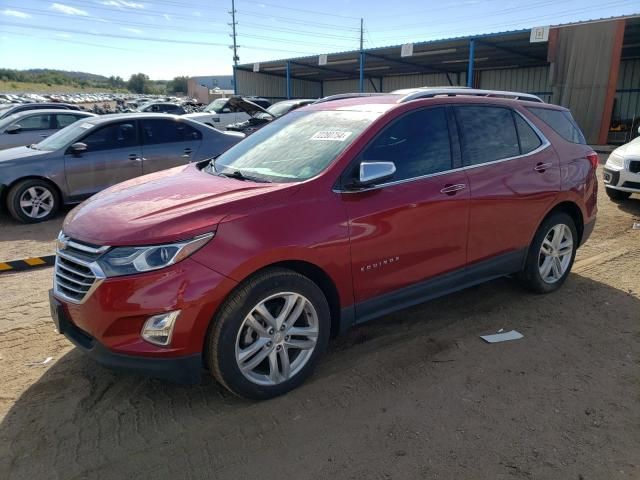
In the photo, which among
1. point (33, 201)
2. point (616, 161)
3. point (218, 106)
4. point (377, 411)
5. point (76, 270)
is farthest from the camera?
point (218, 106)

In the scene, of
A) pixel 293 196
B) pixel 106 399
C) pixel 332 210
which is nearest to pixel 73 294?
pixel 106 399

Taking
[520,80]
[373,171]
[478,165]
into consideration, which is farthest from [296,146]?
[520,80]

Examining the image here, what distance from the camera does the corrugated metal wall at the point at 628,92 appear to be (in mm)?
26438

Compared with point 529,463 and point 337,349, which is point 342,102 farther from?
point 529,463

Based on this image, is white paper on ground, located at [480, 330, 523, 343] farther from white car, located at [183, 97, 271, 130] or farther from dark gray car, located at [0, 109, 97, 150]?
white car, located at [183, 97, 271, 130]

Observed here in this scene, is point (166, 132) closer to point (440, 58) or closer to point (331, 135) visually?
point (331, 135)

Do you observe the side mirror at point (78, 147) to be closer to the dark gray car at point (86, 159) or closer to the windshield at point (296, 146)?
the dark gray car at point (86, 159)

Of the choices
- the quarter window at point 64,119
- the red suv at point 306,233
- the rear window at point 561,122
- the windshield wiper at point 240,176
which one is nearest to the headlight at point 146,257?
the red suv at point 306,233

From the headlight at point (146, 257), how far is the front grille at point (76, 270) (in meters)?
0.09

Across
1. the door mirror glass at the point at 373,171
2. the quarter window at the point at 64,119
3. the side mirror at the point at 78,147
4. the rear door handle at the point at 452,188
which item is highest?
the quarter window at the point at 64,119

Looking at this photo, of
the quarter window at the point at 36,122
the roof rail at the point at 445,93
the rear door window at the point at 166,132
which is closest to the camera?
the roof rail at the point at 445,93

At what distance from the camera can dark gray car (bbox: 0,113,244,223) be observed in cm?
768

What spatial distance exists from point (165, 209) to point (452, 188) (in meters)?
2.05

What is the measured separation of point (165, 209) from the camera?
2.97 m
